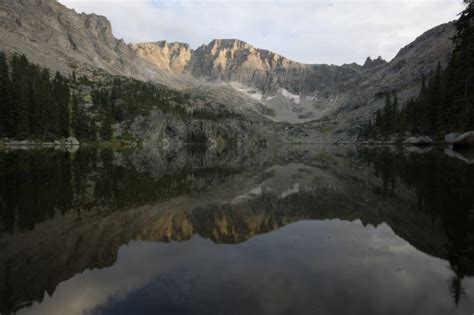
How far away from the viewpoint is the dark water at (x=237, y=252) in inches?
324

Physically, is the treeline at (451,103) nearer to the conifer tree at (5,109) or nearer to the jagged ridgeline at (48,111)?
the jagged ridgeline at (48,111)

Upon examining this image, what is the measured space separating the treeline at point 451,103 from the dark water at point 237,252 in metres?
52.7

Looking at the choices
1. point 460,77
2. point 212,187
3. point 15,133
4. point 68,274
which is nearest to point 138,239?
point 68,274

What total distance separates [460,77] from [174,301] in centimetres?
8735

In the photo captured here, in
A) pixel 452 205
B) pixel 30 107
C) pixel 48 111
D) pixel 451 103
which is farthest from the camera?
pixel 48 111

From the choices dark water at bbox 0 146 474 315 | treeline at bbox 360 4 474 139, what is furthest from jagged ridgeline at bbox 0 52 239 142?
treeline at bbox 360 4 474 139

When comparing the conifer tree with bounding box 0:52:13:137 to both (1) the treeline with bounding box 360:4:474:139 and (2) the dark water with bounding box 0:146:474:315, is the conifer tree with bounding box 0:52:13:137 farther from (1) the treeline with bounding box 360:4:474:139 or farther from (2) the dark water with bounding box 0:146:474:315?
(1) the treeline with bounding box 360:4:474:139

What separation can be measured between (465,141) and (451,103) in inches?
876

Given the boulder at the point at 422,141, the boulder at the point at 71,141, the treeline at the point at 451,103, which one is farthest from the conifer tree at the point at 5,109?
the boulder at the point at 422,141

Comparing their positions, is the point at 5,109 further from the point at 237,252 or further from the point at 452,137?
the point at 452,137

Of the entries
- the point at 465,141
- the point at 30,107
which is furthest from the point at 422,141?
the point at 30,107

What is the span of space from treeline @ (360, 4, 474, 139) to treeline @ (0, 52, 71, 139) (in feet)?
408

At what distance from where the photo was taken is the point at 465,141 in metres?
63.1

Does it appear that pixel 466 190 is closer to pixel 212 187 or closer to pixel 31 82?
pixel 212 187
